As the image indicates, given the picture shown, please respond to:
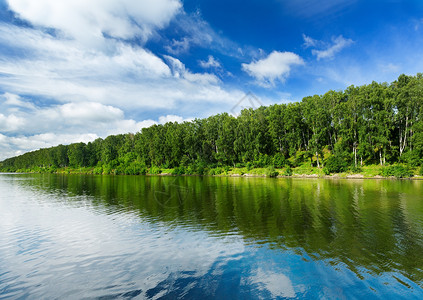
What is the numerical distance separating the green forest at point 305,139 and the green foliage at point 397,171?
203 mm

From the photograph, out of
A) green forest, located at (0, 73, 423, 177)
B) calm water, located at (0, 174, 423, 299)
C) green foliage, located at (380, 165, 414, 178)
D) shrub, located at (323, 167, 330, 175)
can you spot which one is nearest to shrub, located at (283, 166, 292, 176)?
green forest, located at (0, 73, 423, 177)

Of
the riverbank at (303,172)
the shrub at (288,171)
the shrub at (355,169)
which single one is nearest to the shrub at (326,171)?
the riverbank at (303,172)

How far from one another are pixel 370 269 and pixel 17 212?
30.8 meters

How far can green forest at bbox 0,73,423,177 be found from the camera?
59.0 m

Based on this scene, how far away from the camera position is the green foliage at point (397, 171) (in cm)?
5194

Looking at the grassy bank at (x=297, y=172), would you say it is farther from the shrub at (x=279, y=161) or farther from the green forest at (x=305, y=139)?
the shrub at (x=279, y=161)

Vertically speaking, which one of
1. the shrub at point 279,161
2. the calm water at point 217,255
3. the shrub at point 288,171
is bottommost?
the calm water at point 217,255

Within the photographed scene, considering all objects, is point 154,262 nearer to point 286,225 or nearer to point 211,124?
point 286,225

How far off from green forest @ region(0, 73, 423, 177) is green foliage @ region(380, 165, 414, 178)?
203mm

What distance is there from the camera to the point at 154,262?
35.4ft

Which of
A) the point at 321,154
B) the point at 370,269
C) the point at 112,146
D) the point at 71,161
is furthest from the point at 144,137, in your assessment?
the point at 370,269

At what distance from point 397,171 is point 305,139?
36468mm

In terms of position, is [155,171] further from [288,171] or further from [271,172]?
[288,171]

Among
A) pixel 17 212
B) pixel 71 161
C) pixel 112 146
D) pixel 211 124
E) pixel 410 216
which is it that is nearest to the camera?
pixel 410 216
